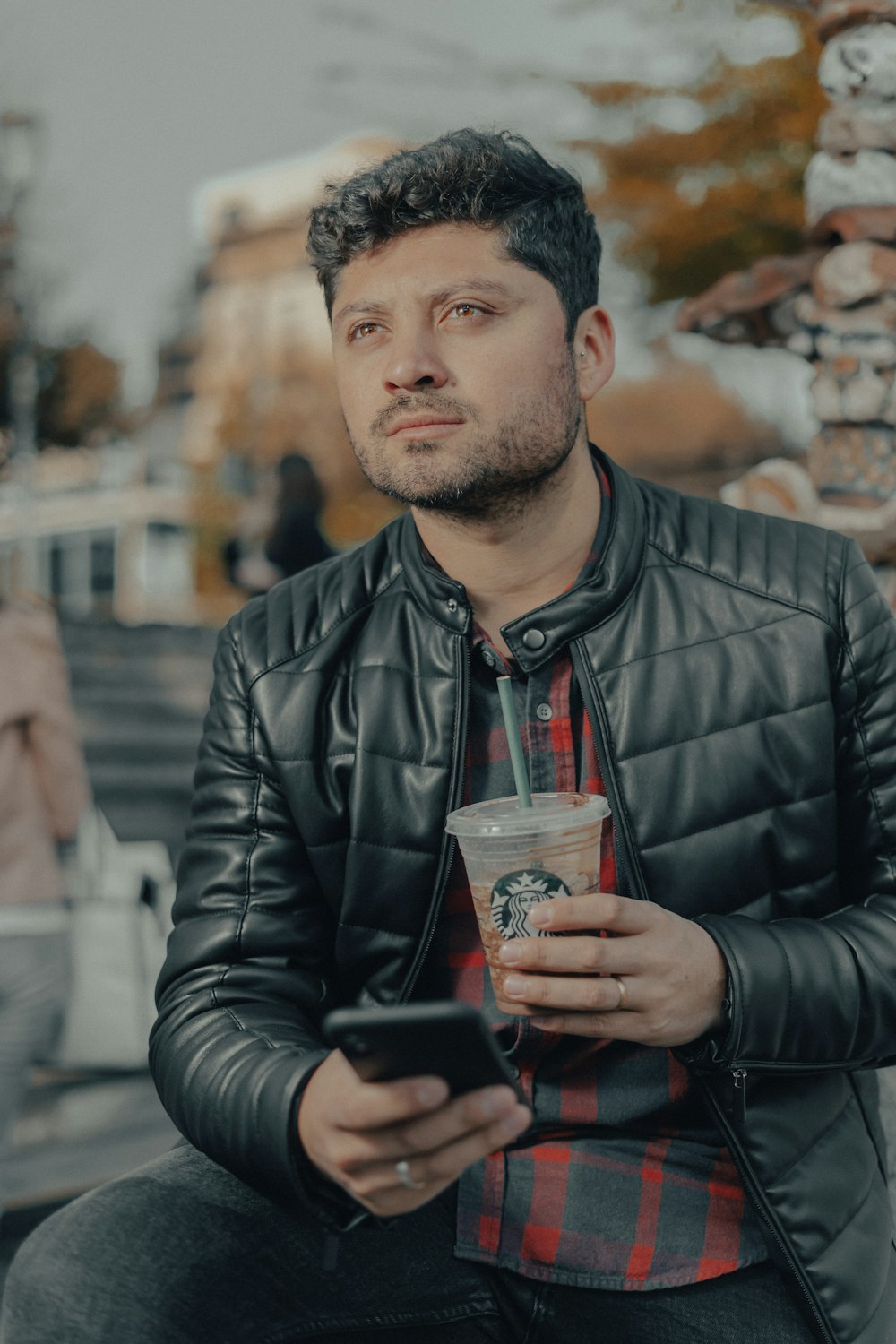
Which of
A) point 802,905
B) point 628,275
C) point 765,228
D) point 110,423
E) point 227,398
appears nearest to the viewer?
point 802,905

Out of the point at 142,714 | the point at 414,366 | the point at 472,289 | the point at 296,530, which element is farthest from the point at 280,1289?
the point at 142,714

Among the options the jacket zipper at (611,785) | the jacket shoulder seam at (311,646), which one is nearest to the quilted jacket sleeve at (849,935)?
the jacket zipper at (611,785)

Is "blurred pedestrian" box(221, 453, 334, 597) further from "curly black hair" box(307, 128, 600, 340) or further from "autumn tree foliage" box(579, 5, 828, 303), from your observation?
"autumn tree foliage" box(579, 5, 828, 303)

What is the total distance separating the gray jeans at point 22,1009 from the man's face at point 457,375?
7.20 ft

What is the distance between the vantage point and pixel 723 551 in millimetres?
2135

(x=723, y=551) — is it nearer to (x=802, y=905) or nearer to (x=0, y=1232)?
(x=802, y=905)

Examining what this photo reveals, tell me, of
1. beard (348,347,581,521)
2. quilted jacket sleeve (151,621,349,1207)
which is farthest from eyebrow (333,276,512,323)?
quilted jacket sleeve (151,621,349,1207)

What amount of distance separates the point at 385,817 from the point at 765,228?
8.60 metres

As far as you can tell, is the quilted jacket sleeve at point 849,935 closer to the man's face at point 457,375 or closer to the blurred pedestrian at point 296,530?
the man's face at point 457,375

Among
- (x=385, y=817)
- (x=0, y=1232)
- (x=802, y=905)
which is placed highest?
(x=385, y=817)

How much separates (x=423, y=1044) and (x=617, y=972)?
337mm

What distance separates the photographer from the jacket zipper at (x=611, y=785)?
1.93 meters

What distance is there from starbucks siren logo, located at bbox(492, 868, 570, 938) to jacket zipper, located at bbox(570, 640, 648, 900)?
315 millimetres

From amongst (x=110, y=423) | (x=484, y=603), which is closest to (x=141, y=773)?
(x=484, y=603)
